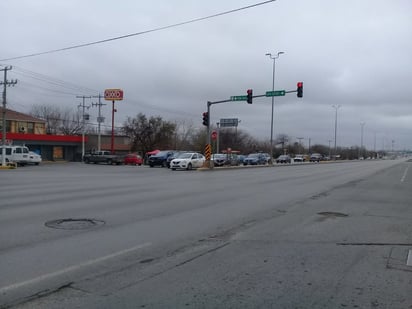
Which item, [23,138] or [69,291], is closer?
[69,291]

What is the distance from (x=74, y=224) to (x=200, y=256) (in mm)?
3498

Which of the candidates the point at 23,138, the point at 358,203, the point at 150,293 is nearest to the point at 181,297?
the point at 150,293

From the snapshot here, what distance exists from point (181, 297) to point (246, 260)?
1963 millimetres

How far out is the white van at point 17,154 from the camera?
4350cm

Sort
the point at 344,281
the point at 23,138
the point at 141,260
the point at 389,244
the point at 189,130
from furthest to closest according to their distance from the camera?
1. the point at 189,130
2. the point at 23,138
3. the point at 389,244
4. the point at 141,260
5. the point at 344,281

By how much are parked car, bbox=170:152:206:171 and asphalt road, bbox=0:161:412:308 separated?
83.6ft

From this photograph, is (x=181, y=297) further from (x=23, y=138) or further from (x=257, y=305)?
(x=23, y=138)

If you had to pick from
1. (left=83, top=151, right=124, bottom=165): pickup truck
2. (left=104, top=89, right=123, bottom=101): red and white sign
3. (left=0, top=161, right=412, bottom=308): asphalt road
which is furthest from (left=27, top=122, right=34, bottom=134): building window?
(left=0, top=161, right=412, bottom=308): asphalt road

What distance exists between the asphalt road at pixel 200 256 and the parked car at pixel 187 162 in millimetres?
25481

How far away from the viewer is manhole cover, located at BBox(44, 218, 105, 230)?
8.80 metres

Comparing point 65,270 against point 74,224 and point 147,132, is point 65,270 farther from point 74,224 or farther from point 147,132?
point 147,132

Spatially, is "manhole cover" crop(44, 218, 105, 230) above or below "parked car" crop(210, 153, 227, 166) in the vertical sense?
below

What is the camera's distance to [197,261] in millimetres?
6578

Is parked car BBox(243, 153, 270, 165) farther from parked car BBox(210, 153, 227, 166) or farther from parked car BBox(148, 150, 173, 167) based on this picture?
parked car BBox(148, 150, 173, 167)
